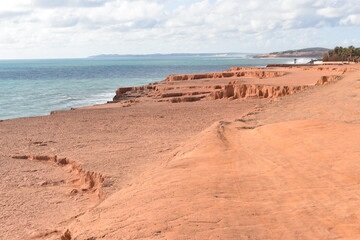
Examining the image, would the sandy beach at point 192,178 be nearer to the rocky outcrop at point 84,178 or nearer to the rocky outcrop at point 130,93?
the rocky outcrop at point 84,178

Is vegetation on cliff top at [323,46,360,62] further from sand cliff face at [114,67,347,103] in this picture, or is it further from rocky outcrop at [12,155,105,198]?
rocky outcrop at [12,155,105,198]

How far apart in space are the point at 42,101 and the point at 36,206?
2860 centimetres

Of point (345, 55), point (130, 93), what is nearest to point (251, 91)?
point (130, 93)

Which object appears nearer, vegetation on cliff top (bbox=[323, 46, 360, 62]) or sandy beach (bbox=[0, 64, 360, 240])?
sandy beach (bbox=[0, 64, 360, 240])

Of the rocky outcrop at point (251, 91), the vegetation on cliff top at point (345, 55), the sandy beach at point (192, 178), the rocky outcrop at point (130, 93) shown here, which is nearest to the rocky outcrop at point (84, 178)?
the sandy beach at point (192, 178)

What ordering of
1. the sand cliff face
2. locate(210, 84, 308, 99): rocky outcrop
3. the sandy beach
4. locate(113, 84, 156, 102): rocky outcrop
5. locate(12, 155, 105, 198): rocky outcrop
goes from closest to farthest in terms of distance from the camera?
the sandy beach, locate(12, 155, 105, 198): rocky outcrop, locate(210, 84, 308, 99): rocky outcrop, the sand cliff face, locate(113, 84, 156, 102): rocky outcrop

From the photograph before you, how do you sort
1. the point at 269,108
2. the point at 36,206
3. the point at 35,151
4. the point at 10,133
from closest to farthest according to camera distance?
1. the point at 36,206
2. the point at 35,151
3. the point at 269,108
4. the point at 10,133

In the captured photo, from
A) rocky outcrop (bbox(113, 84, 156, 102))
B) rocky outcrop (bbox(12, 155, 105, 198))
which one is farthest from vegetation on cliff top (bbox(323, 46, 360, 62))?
rocky outcrop (bbox(12, 155, 105, 198))

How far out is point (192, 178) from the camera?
23.8 ft

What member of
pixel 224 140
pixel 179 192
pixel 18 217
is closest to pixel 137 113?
pixel 224 140

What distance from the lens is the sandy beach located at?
562 cm

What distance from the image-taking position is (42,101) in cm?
3600

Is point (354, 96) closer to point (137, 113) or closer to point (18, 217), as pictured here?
point (137, 113)

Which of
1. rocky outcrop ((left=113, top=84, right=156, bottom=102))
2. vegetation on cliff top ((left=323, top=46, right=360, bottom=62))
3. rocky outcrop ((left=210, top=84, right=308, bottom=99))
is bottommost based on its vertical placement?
rocky outcrop ((left=113, top=84, right=156, bottom=102))
